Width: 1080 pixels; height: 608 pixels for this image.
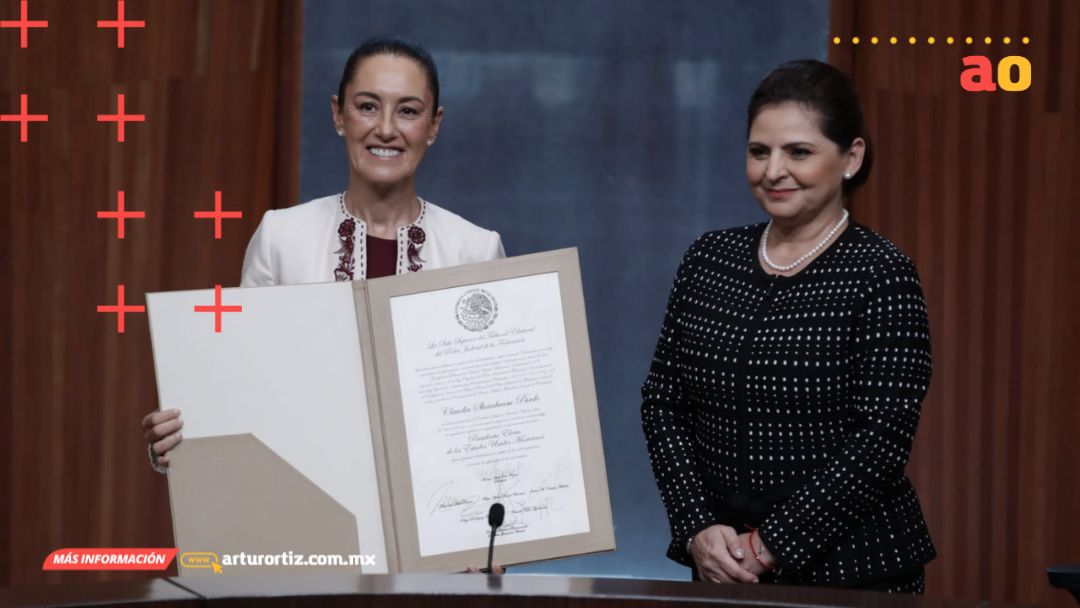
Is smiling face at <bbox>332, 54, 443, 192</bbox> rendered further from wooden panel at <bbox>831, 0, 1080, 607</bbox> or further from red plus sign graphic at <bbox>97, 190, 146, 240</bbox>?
wooden panel at <bbox>831, 0, 1080, 607</bbox>

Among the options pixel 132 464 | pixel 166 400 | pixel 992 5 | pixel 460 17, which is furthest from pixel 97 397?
pixel 992 5

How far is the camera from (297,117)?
11.7 feet

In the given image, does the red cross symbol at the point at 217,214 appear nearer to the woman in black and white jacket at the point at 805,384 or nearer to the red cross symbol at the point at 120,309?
the red cross symbol at the point at 120,309

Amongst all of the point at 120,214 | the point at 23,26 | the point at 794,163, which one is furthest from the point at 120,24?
the point at 794,163

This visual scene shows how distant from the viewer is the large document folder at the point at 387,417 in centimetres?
179

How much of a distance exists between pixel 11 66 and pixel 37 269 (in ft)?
1.85

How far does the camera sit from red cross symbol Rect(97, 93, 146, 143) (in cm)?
343

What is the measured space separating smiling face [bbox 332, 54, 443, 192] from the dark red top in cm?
10

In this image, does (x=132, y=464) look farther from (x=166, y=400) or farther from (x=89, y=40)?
(x=166, y=400)

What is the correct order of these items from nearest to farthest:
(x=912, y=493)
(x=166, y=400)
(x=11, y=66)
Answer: (x=166, y=400) < (x=912, y=493) < (x=11, y=66)

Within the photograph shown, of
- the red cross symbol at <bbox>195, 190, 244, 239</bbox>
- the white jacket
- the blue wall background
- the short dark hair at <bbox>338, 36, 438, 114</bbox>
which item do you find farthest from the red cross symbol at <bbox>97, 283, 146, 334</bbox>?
the short dark hair at <bbox>338, 36, 438, 114</bbox>

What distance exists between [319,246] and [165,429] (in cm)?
47

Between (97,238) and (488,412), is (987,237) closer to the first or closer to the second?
(488,412)

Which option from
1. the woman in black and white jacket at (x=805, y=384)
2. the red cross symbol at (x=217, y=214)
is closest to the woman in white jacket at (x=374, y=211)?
the woman in black and white jacket at (x=805, y=384)
